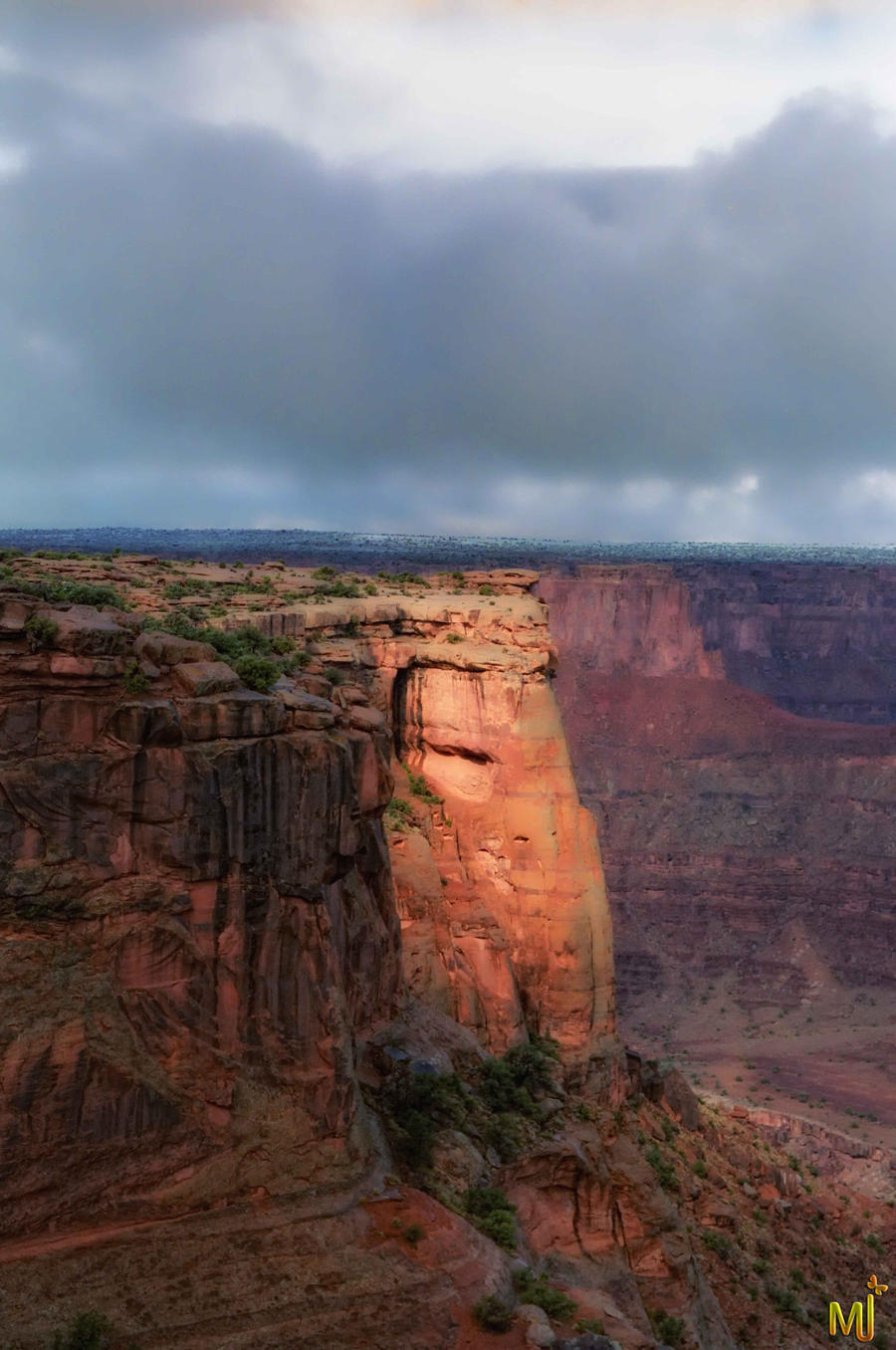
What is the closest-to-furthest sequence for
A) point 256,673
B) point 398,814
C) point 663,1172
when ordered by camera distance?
point 256,673
point 398,814
point 663,1172

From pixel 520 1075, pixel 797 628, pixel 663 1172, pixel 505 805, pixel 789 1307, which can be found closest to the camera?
pixel 520 1075

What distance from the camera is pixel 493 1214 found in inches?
934

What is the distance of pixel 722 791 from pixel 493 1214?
72.8 metres

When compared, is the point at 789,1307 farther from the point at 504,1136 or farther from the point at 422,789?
the point at 422,789

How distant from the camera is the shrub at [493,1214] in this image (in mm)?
23172

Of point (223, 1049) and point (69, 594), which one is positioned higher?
point (69, 594)

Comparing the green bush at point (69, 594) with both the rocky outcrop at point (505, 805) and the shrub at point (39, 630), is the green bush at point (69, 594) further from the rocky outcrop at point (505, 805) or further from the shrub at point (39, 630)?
the rocky outcrop at point (505, 805)

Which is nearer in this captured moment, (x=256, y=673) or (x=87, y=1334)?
(x=87, y=1334)

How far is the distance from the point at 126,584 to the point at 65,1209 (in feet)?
66.2

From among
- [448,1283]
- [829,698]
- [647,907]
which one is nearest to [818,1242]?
[448,1283]

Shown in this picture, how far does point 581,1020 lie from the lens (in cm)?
3469

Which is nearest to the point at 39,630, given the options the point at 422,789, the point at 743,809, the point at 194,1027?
the point at 194,1027

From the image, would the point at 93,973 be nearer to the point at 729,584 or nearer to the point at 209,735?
the point at 209,735

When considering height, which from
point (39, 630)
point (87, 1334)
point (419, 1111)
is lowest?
point (419, 1111)
